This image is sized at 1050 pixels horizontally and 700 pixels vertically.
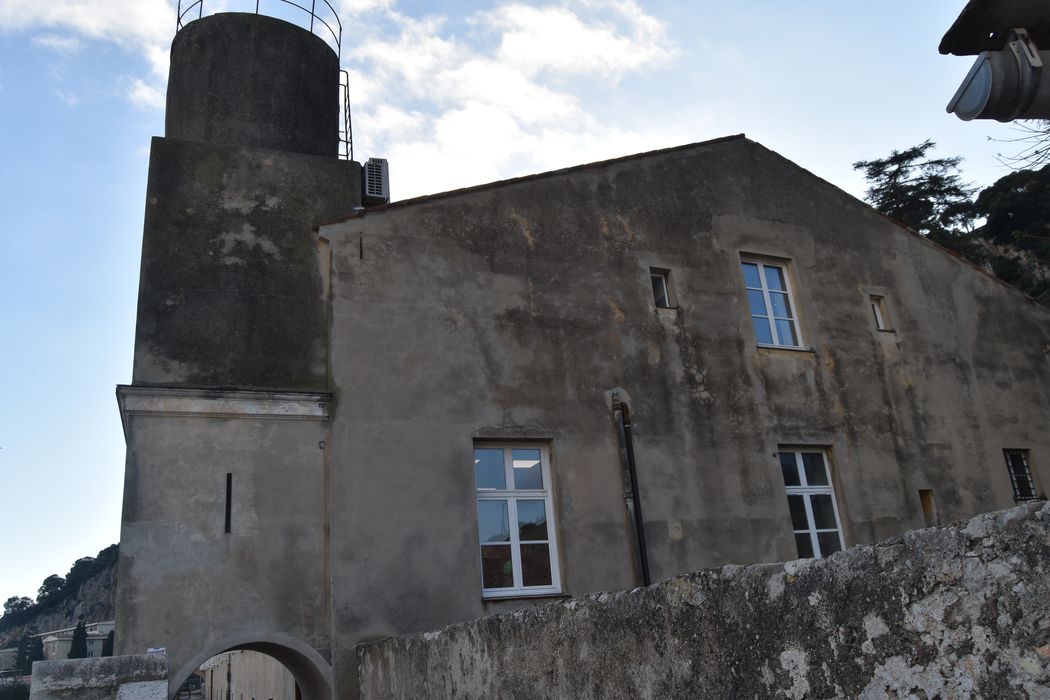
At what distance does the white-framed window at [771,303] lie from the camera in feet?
41.9

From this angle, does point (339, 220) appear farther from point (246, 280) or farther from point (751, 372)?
point (751, 372)

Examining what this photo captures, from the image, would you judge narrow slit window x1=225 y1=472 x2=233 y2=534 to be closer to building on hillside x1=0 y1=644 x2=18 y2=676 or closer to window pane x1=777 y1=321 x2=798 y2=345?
window pane x1=777 y1=321 x2=798 y2=345

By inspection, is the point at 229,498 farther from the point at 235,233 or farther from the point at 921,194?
the point at 921,194

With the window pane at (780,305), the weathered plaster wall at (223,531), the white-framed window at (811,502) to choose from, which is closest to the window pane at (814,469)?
the white-framed window at (811,502)

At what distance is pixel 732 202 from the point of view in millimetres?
13250

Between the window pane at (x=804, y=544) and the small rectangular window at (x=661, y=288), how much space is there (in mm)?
3490

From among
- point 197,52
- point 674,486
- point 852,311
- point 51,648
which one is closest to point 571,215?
point 674,486

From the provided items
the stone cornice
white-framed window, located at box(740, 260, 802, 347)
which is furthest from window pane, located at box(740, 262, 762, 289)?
the stone cornice

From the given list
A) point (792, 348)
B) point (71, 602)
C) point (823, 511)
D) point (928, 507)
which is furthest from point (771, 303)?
point (71, 602)

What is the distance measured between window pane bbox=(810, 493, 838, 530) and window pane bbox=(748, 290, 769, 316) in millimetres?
2708

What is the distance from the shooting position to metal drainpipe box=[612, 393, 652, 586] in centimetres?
1042

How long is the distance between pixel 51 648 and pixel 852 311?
5537 cm

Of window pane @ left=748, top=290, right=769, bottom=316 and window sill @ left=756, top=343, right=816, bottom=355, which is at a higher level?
window pane @ left=748, top=290, right=769, bottom=316

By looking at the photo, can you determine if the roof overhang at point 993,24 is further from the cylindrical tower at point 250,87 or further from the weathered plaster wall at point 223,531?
the cylindrical tower at point 250,87
